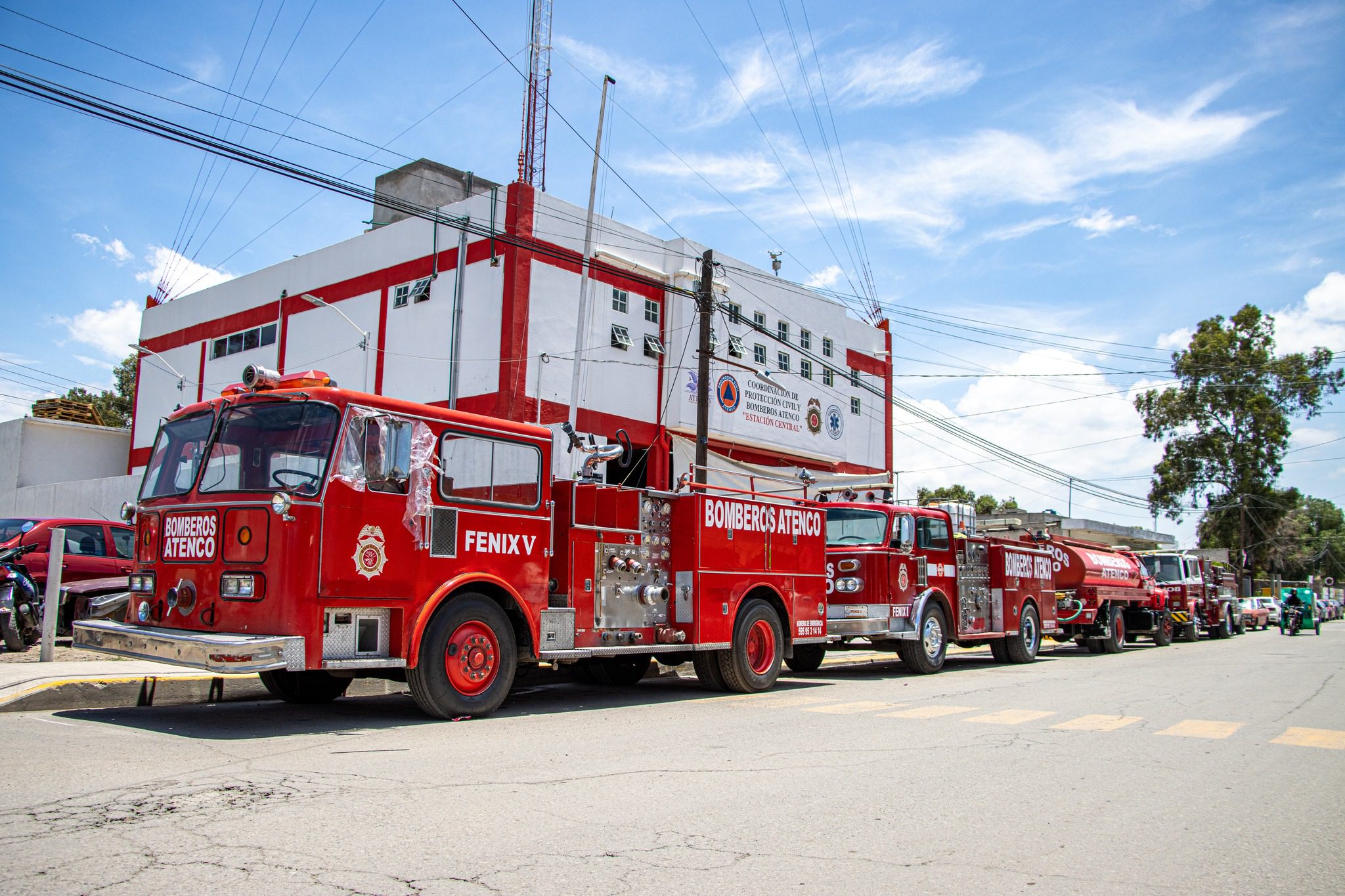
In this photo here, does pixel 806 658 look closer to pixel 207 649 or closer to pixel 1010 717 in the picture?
pixel 1010 717

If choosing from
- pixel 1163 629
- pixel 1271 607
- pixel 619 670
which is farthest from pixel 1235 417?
pixel 619 670

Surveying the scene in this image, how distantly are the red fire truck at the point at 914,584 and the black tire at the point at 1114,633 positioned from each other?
182 inches

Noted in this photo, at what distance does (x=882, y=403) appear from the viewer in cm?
3853

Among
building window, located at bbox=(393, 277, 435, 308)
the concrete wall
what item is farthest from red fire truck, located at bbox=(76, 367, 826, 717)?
the concrete wall

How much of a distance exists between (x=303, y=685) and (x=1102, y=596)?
16.4 metres

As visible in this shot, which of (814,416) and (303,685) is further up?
(814,416)

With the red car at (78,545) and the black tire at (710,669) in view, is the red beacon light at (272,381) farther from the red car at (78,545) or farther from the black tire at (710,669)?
the red car at (78,545)

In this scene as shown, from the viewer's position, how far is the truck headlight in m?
7.33

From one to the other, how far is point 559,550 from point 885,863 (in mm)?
5608

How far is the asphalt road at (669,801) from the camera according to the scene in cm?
402

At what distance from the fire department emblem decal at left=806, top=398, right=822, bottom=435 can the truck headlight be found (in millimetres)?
27538

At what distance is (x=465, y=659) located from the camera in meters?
8.31

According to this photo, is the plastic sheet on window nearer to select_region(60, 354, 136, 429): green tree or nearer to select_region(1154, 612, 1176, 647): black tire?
select_region(1154, 612, 1176, 647): black tire

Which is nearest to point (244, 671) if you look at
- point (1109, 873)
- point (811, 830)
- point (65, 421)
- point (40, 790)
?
point (40, 790)
